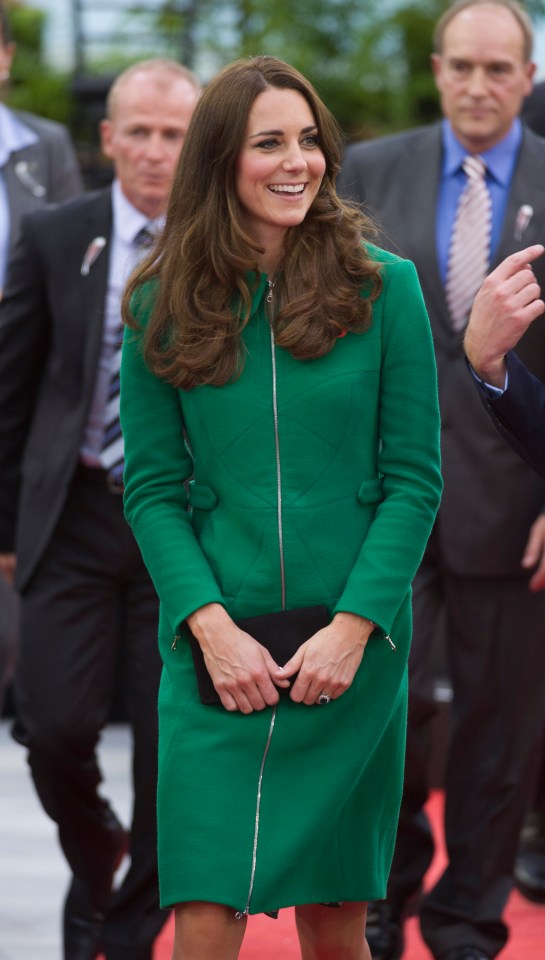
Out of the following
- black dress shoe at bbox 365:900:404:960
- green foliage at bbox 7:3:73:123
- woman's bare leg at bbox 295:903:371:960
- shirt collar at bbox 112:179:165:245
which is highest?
shirt collar at bbox 112:179:165:245

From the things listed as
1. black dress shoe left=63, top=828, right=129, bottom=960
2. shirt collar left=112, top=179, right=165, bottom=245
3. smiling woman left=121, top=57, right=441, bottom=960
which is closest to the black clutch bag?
smiling woman left=121, top=57, right=441, bottom=960

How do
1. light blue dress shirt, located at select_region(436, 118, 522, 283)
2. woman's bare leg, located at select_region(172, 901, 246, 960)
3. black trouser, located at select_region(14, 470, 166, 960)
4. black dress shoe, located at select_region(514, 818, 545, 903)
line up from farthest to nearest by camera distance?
black dress shoe, located at select_region(514, 818, 545, 903)
light blue dress shirt, located at select_region(436, 118, 522, 283)
black trouser, located at select_region(14, 470, 166, 960)
woman's bare leg, located at select_region(172, 901, 246, 960)

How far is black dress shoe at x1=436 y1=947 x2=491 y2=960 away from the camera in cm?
418

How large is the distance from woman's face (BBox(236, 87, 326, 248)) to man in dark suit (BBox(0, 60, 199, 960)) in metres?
1.13

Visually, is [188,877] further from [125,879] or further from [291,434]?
[125,879]

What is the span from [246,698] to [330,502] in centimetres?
36

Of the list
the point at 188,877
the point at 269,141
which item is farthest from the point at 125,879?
the point at 269,141

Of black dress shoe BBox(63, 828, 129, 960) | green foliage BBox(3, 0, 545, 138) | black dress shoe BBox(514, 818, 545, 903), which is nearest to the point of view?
black dress shoe BBox(63, 828, 129, 960)

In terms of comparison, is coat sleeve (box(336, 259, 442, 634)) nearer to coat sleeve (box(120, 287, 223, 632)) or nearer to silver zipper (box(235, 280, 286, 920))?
silver zipper (box(235, 280, 286, 920))

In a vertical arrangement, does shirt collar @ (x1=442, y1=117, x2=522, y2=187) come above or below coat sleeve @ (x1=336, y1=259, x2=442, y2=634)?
above

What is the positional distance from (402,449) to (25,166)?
268 centimetres

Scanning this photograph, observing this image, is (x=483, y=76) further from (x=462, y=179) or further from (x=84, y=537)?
(x=84, y=537)

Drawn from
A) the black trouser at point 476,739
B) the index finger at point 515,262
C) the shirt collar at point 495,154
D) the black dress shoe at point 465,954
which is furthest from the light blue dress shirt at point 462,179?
the black dress shoe at point 465,954

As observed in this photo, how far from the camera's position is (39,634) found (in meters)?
4.19
